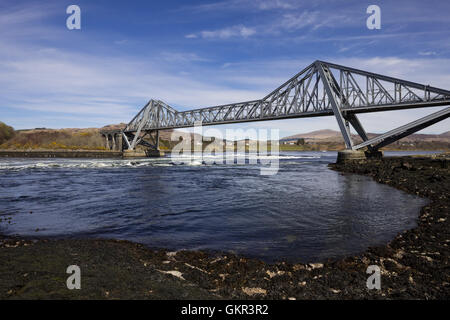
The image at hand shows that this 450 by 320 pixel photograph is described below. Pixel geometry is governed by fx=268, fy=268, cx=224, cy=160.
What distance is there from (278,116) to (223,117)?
2397 cm

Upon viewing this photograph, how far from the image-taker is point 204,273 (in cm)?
532

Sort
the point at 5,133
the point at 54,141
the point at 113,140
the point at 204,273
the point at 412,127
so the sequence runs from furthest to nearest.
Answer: the point at 54,141 → the point at 5,133 → the point at 113,140 → the point at 412,127 → the point at 204,273

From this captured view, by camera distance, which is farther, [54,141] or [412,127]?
[54,141]

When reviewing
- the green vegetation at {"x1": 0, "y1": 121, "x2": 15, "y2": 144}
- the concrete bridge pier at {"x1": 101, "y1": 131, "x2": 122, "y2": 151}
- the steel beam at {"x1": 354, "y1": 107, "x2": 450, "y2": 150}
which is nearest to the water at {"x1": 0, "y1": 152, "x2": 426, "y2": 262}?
the steel beam at {"x1": 354, "y1": 107, "x2": 450, "y2": 150}

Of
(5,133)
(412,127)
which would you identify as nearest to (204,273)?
(412,127)

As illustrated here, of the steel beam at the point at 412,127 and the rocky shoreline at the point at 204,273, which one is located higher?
the steel beam at the point at 412,127

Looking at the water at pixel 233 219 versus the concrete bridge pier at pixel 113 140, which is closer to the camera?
the water at pixel 233 219

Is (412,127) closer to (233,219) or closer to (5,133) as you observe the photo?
(233,219)

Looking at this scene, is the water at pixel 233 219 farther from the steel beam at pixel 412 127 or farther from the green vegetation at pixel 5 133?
the green vegetation at pixel 5 133

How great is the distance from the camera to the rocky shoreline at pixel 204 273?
4273 mm

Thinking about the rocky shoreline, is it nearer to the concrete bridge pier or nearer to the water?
the water

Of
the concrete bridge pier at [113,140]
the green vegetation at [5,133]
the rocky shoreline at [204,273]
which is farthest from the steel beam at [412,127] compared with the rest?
the green vegetation at [5,133]

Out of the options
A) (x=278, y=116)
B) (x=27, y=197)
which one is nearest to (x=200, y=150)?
(x=278, y=116)

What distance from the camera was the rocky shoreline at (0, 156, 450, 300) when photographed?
4.27 metres
